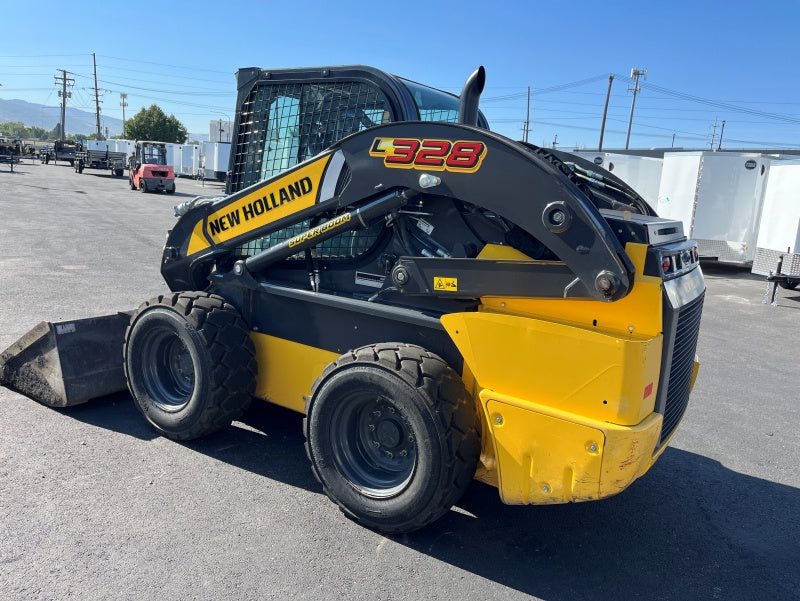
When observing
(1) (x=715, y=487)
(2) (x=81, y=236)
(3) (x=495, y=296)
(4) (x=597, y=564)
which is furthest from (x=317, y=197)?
(2) (x=81, y=236)

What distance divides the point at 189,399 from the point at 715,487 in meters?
3.70

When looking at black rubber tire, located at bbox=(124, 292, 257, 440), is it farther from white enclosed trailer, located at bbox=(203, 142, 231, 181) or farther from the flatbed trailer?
the flatbed trailer

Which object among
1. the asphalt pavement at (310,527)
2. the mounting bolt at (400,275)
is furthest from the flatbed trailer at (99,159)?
the mounting bolt at (400,275)

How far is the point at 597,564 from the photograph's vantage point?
11.0 feet

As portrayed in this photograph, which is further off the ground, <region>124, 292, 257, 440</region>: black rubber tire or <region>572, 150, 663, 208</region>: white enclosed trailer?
<region>572, 150, 663, 208</region>: white enclosed trailer

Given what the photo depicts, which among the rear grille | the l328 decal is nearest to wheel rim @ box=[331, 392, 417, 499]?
the l328 decal

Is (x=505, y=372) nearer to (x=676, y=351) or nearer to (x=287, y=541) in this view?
(x=676, y=351)

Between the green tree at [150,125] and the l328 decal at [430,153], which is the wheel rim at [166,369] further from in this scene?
the green tree at [150,125]

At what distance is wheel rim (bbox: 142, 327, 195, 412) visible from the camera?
4598 mm

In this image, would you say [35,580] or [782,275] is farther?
[782,275]

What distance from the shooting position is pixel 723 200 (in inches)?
607

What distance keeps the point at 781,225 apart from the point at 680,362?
11.7 metres

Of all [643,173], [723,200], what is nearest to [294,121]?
[723,200]

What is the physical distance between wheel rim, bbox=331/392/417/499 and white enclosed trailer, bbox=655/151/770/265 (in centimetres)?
1438
